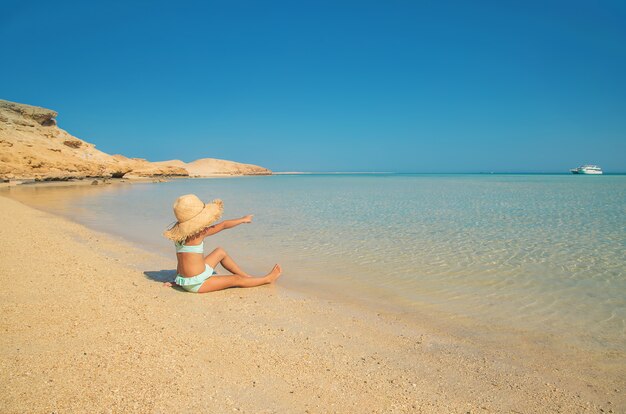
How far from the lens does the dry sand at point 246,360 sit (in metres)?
2.66

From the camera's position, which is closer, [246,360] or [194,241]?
[246,360]

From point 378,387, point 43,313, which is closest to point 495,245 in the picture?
point 378,387

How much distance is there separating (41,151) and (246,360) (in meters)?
44.4

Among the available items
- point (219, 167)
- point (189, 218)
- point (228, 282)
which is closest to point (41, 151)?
point (189, 218)

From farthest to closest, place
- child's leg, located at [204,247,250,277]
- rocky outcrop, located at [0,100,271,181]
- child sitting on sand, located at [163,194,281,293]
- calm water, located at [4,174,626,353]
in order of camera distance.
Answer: rocky outcrop, located at [0,100,271,181]
child's leg, located at [204,247,250,277]
child sitting on sand, located at [163,194,281,293]
calm water, located at [4,174,626,353]

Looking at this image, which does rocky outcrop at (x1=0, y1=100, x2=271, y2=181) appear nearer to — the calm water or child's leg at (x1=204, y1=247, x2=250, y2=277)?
the calm water

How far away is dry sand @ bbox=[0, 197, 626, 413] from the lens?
8.71 feet

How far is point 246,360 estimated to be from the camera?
325 centimetres

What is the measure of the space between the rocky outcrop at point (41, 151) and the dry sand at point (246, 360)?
37135 mm

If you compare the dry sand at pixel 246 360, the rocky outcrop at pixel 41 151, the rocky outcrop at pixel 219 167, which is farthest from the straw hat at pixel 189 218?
the rocky outcrop at pixel 219 167

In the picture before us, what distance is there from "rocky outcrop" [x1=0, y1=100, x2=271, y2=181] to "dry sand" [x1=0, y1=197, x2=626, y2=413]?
37135mm

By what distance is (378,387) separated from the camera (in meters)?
2.92

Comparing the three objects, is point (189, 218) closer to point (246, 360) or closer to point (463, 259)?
point (246, 360)

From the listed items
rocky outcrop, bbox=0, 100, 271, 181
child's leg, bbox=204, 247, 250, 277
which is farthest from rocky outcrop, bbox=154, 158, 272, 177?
child's leg, bbox=204, 247, 250, 277
